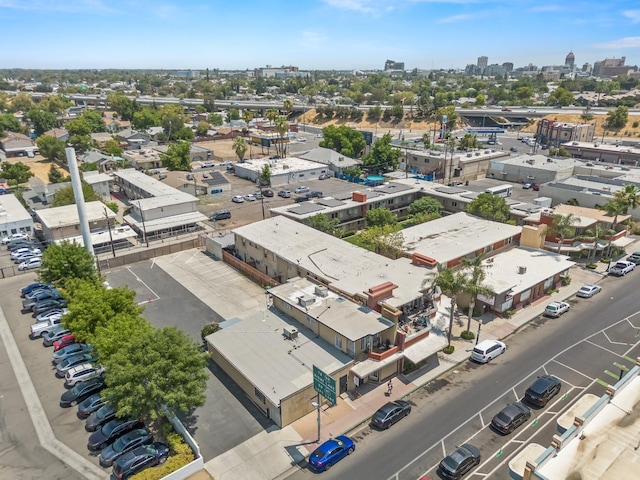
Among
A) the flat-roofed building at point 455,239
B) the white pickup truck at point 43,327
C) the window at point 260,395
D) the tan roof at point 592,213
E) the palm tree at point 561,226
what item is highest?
the palm tree at point 561,226

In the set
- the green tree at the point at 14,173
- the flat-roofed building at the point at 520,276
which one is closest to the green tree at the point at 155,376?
the flat-roofed building at the point at 520,276

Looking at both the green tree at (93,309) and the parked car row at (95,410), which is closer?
the parked car row at (95,410)

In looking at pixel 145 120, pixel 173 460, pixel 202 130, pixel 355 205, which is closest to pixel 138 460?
pixel 173 460

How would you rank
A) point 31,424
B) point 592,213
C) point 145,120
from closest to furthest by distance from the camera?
point 31,424 → point 592,213 → point 145,120

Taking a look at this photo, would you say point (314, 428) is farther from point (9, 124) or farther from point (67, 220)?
point (9, 124)

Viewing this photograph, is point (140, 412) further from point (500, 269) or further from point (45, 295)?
point (500, 269)

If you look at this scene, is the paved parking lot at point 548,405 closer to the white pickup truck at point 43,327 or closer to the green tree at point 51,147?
the white pickup truck at point 43,327
